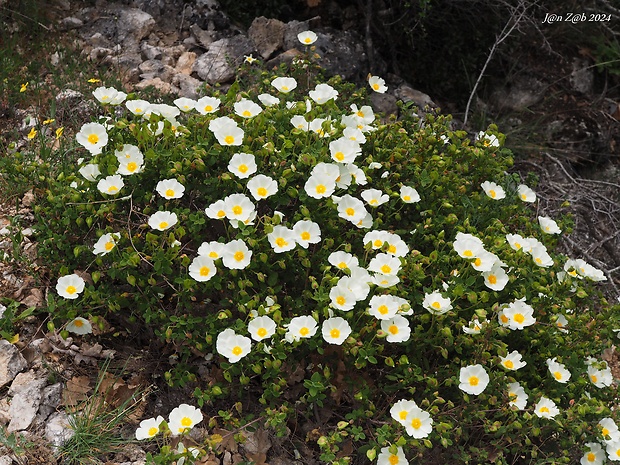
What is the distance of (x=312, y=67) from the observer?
13.5ft

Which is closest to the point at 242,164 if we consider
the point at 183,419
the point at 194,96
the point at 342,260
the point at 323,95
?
the point at 342,260

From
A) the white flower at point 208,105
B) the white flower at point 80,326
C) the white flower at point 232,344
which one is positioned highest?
the white flower at point 208,105

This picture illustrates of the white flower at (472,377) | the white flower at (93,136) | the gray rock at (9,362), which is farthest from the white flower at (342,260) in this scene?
the gray rock at (9,362)

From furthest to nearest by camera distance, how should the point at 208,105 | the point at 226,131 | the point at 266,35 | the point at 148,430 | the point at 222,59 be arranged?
the point at 266,35 → the point at 222,59 → the point at 208,105 → the point at 226,131 → the point at 148,430

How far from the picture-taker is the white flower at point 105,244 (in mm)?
2770

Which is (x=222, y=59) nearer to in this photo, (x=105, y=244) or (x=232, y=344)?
(x=105, y=244)

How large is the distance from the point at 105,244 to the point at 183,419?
797 mm

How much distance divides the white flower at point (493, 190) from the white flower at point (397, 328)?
3.52 feet

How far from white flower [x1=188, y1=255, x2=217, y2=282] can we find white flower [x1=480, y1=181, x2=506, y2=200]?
152 cm

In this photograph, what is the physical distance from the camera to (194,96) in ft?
14.7

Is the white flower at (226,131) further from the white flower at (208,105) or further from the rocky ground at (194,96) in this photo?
the rocky ground at (194,96)

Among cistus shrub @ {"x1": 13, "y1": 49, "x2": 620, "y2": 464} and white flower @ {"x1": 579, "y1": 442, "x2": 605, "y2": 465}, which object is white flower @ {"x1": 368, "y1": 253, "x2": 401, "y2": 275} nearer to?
cistus shrub @ {"x1": 13, "y1": 49, "x2": 620, "y2": 464}

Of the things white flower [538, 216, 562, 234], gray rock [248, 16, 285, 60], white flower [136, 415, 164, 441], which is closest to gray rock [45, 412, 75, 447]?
white flower [136, 415, 164, 441]

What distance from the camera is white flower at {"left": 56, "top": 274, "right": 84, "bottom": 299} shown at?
2801mm
